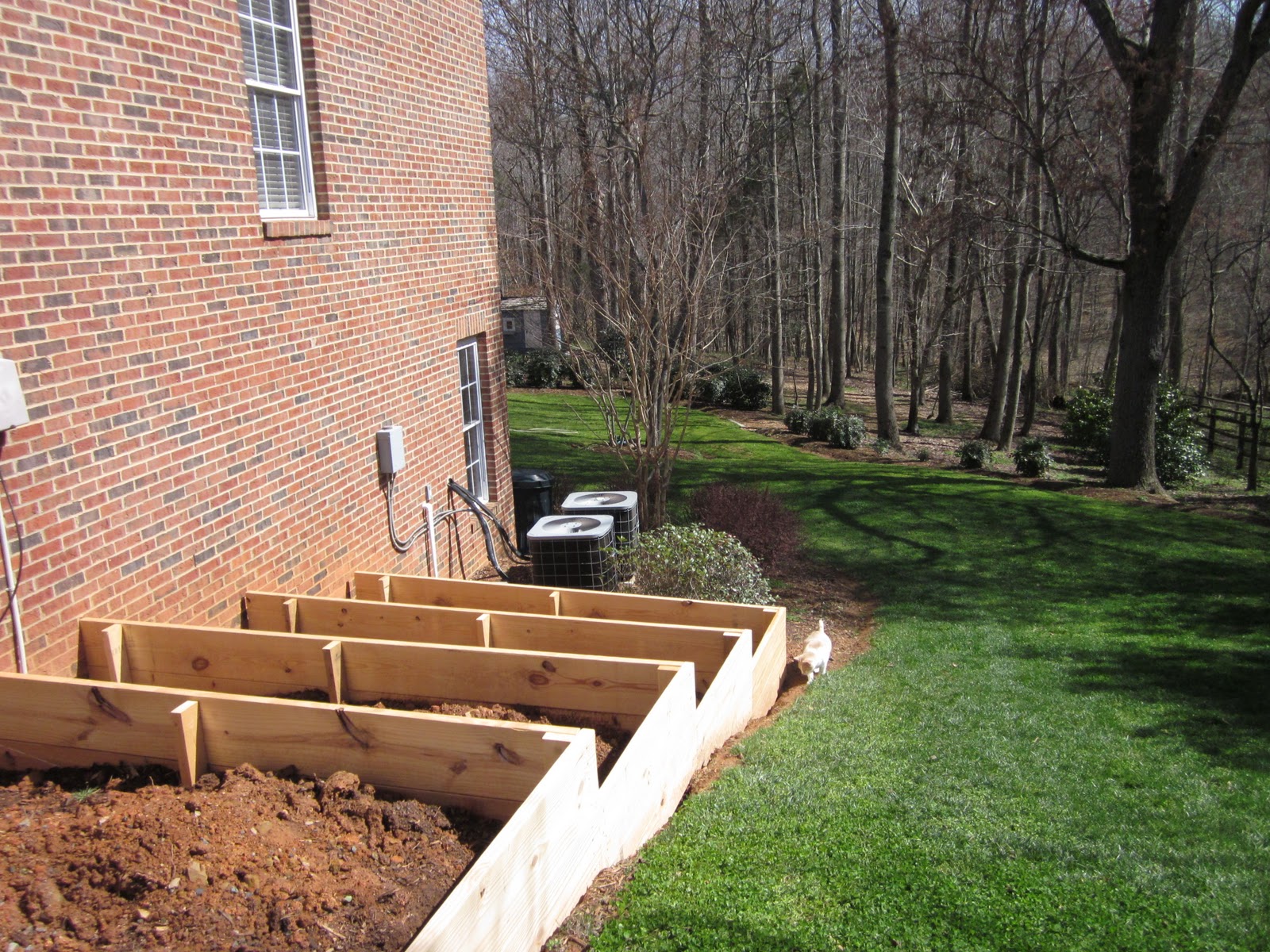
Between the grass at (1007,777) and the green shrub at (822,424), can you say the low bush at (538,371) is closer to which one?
the green shrub at (822,424)

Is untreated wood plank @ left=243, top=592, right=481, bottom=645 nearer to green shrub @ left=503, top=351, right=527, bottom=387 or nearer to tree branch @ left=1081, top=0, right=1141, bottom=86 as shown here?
tree branch @ left=1081, top=0, right=1141, bottom=86

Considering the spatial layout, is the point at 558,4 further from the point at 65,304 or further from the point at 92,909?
the point at 92,909

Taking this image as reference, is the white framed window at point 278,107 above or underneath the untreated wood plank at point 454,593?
above

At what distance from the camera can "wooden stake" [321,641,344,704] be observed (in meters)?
4.93

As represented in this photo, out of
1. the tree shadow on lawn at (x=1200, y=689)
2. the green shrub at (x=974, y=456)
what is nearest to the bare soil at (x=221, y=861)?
the tree shadow on lawn at (x=1200, y=689)

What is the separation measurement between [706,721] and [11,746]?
3.33 m

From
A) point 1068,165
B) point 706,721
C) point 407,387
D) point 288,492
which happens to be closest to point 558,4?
point 1068,165

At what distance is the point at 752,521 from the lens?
462 inches

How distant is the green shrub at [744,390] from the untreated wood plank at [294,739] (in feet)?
86.8

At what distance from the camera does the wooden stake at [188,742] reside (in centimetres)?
388

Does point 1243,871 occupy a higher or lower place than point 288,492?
lower

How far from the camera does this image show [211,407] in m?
5.60

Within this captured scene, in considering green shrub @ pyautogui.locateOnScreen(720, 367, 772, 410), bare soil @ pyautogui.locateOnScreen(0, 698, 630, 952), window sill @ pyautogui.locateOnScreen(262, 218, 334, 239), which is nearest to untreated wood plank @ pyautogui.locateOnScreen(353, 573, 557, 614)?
window sill @ pyautogui.locateOnScreen(262, 218, 334, 239)

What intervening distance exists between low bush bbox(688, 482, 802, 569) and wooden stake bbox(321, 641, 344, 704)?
674 cm
